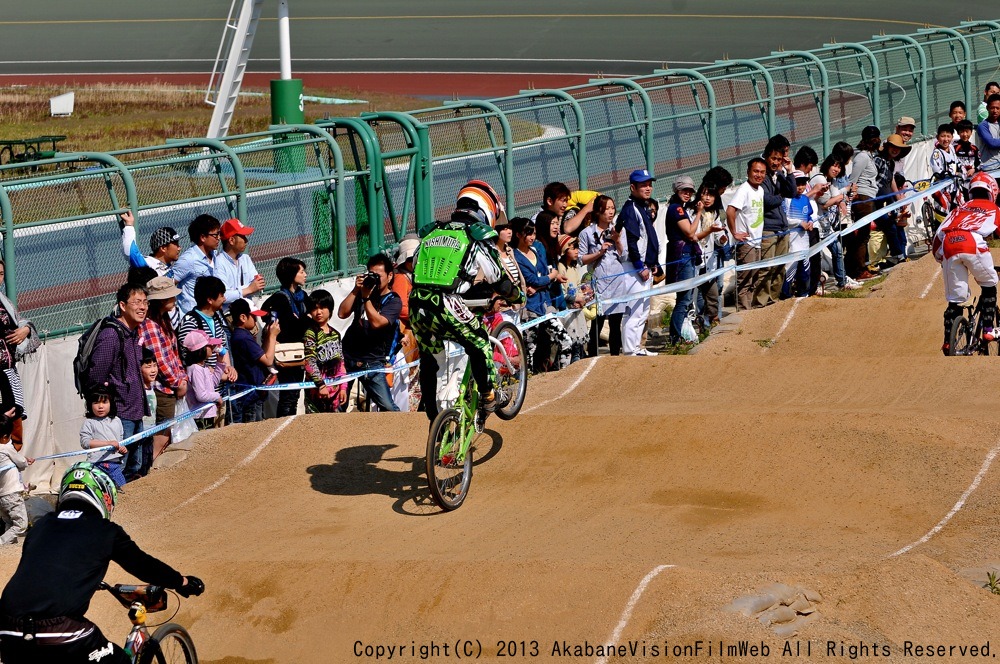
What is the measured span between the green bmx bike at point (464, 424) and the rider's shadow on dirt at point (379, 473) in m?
0.43

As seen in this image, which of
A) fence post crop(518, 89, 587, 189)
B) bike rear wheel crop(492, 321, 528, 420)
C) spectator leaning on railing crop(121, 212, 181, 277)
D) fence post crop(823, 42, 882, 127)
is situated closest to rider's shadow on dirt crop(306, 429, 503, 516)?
bike rear wheel crop(492, 321, 528, 420)

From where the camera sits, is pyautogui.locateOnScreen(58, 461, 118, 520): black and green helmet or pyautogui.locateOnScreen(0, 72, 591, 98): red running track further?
pyautogui.locateOnScreen(0, 72, 591, 98): red running track

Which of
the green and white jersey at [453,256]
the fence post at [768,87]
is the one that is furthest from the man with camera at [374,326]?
the fence post at [768,87]

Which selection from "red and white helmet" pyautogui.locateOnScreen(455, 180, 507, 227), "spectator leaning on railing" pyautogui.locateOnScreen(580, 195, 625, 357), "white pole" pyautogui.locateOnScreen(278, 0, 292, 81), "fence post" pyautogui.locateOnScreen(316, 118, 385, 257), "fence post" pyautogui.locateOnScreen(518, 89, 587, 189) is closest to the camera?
"red and white helmet" pyautogui.locateOnScreen(455, 180, 507, 227)

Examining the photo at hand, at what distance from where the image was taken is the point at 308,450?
37.8ft

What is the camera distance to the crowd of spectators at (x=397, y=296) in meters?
10.8

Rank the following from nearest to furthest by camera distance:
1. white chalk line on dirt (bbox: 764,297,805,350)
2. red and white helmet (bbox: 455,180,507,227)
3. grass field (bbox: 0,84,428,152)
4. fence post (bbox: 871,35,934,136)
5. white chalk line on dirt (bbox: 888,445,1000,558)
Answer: white chalk line on dirt (bbox: 888,445,1000,558)
red and white helmet (bbox: 455,180,507,227)
white chalk line on dirt (bbox: 764,297,805,350)
fence post (bbox: 871,35,934,136)
grass field (bbox: 0,84,428,152)

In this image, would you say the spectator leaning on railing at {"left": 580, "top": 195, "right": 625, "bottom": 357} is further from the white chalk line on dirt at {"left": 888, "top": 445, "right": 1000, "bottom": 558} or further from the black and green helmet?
the black and green helmet

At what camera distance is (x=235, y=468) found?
1140cm

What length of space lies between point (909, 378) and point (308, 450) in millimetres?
5787

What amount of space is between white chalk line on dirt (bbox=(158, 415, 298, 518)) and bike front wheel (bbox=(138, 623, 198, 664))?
10.9ft

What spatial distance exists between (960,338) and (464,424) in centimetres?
610

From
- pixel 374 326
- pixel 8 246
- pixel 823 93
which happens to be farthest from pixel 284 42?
pixel 8 246

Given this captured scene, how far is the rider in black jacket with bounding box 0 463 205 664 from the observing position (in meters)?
6.42
